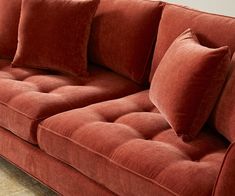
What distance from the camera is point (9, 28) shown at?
8.36 ft

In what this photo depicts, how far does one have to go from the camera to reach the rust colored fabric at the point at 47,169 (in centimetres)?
174

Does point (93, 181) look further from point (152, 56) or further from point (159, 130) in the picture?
point (152, 56)

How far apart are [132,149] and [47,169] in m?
0.50

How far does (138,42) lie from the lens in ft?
7.38

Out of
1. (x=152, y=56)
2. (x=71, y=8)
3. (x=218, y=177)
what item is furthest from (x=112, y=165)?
(x=71, y=8)

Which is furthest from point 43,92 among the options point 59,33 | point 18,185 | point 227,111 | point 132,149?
point 227,111

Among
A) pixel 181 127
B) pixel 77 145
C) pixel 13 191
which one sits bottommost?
pixel 13 191

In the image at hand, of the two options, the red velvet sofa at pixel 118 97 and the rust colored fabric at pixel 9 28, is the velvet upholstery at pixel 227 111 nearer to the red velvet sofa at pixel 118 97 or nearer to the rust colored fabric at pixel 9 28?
the red velvet sofa at pixel 118 97

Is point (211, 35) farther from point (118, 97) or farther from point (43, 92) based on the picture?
point (43, 92)

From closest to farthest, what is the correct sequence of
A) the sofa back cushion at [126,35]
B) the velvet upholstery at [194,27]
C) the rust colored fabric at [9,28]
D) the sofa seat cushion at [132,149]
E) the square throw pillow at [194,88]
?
the sofa seat cushion at [132,149]
the square throw pillow at [194,88]
the velvet upholstery at [194,27]
the sofa back cushion at [126,35]
the rust colored fabric at [9,28]

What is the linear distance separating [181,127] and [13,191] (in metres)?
0.96

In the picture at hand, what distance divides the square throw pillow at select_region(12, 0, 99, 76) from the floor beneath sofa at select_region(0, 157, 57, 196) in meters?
0.60

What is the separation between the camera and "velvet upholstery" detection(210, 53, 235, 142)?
5.23 feet

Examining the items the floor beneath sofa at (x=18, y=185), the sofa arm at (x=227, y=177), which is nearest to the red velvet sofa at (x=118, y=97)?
the sofa arm at (x=227, y=177)
